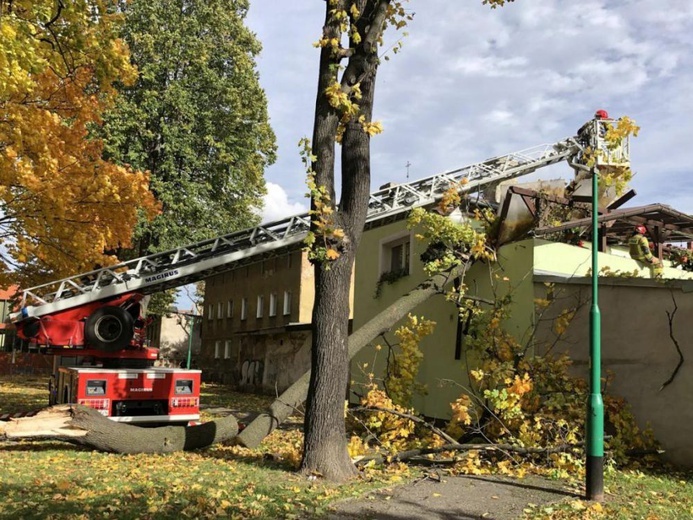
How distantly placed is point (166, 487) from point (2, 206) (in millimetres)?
8924

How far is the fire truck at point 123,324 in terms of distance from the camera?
40.3 feet

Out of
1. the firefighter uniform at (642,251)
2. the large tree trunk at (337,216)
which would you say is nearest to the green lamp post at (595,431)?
the large tree trunk at (337,216)

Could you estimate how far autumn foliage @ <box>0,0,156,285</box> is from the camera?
34.3 ft

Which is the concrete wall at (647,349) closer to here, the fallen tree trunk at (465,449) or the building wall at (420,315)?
the fallen tree trunk at (465,449)

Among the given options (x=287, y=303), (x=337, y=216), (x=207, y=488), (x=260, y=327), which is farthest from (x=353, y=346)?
(x=260, y=327)

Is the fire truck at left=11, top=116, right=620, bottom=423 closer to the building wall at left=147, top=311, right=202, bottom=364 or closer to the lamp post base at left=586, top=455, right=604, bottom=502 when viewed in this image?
the lamp post base at left=586, top=455, right=604, bottom=502

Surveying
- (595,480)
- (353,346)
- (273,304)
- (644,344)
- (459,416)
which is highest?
(273,304)

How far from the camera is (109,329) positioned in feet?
43.0

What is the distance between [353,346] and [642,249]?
6939 millimetres

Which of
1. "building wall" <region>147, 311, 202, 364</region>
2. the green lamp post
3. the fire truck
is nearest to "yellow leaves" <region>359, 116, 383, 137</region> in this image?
the green lamp post

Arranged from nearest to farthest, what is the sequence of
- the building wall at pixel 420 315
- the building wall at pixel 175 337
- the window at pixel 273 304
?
1. the building wall at pixel 420 315
2. the window at pixel 273 304
3. the building wall at pixel 175 337

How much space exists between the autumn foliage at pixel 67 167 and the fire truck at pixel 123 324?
0.84m

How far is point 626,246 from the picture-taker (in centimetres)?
1638

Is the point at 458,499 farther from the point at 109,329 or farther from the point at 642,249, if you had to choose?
the point at 642,249
